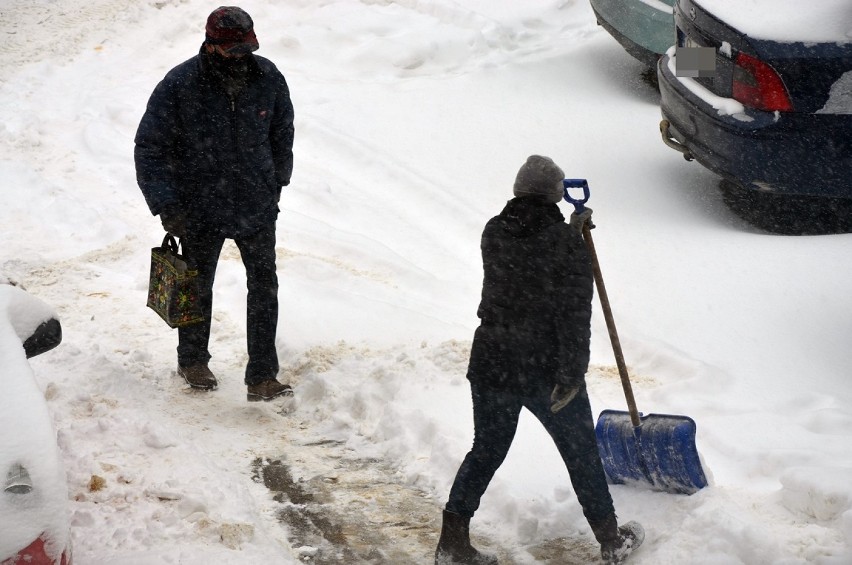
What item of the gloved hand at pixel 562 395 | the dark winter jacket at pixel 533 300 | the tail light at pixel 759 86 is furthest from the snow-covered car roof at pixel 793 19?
the gloved hand at pixel 562 395

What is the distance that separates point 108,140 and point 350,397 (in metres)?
4.57

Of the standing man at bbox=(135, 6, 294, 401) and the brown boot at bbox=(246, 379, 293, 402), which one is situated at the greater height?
the standing man at bbox=(135, 6, 294, 401)

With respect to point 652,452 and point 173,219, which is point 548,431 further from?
point 173,219

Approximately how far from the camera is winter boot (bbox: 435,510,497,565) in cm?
359

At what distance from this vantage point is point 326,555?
380 centimetres

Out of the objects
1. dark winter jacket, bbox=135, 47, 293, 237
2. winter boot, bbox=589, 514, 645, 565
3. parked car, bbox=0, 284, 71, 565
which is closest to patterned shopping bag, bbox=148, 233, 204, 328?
dark winter jacket, bbox=135, 47, 293, 237

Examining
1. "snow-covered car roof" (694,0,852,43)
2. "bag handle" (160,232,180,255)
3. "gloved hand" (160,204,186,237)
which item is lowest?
"bag handle" (160,232,180,255)

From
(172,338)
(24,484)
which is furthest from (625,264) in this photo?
(24,484)

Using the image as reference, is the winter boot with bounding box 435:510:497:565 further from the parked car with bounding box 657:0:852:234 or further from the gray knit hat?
the parked car with bounding box 657:0:852:234

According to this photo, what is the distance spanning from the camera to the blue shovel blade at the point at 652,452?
A: 381cm

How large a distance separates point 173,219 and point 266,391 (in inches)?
38.8

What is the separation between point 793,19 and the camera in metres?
5.71

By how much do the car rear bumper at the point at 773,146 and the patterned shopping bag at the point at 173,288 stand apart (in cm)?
329

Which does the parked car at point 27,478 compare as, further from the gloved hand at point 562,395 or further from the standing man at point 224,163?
the standing man at point 224,163
